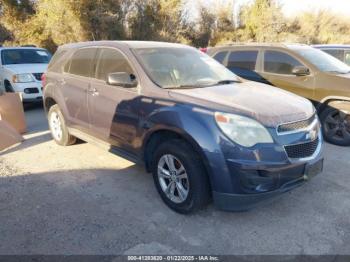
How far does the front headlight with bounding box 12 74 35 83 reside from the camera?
28.7 ft

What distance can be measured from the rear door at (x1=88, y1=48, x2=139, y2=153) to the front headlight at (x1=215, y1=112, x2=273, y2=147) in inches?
45.9

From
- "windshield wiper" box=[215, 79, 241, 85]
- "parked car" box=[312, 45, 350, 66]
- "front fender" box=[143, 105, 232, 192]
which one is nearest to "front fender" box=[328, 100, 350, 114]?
"windshield wiper" box=[215, 79, 241, 85]

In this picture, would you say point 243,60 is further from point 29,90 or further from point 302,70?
point 29,90

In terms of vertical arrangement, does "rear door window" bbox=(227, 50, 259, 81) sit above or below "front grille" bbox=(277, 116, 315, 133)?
above

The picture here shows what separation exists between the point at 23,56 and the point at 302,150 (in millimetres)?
8950

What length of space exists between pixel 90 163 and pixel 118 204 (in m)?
1.41

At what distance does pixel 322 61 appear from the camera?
21.1 ft

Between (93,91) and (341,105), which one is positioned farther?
(341,105)

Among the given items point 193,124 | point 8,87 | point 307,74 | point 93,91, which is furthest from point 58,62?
point 307,74

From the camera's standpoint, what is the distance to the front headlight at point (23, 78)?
873cm

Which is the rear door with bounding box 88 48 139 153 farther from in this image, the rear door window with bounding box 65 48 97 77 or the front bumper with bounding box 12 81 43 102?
the front bumper with bounding box 12 81 43 102

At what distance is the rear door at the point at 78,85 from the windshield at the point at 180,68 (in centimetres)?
103

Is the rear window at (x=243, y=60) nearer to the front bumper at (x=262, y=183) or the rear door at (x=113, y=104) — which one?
the rear door at (x=113, y=104)

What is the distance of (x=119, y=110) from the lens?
4121 millimetres
